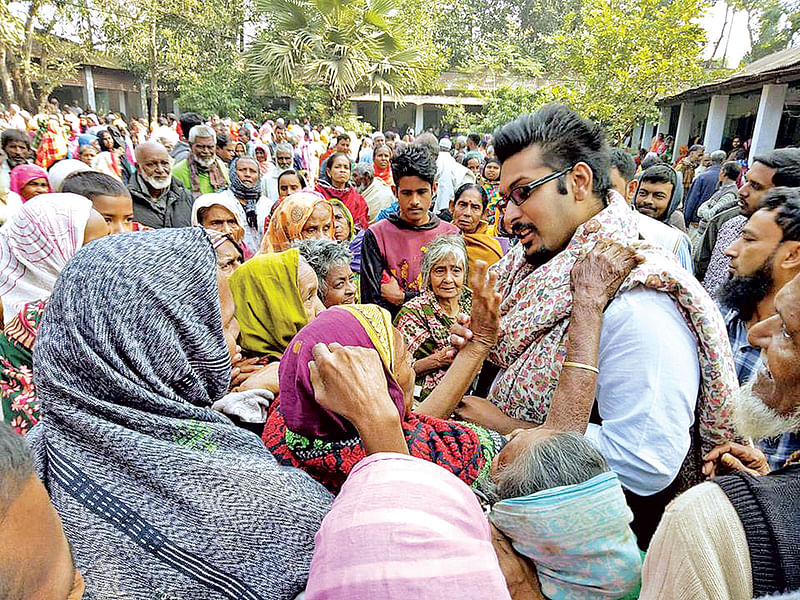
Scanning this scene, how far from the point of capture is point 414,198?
3697 mm

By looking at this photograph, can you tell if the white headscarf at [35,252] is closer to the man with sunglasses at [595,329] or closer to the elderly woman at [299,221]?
the elderly woman at [299,221]

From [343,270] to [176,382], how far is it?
5.57ft

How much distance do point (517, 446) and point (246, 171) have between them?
497 cm

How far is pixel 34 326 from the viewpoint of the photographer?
6.26 feet

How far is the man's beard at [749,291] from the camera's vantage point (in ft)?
8.29

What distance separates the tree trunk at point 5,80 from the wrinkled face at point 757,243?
2268cm

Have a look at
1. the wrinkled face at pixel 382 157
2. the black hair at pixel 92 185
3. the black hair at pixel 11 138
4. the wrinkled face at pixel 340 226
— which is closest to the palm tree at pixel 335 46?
the wrinkled face at pixel 382 157

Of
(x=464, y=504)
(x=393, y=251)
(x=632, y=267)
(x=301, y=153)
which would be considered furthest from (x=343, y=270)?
(x=301, y=153)

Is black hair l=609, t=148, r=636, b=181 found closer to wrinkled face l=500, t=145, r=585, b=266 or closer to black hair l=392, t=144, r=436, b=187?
black hair l=392, t=144, r=436, b=187

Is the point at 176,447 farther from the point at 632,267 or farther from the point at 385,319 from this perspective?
the point at 632,267

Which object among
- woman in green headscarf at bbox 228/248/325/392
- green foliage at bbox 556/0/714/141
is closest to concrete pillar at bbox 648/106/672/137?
green foliage at bbox 556/0/714/141

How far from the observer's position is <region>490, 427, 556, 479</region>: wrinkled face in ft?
4.30

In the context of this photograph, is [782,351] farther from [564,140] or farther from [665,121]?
Answer: [665,121]

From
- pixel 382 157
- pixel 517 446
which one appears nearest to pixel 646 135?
pixel 382 157
